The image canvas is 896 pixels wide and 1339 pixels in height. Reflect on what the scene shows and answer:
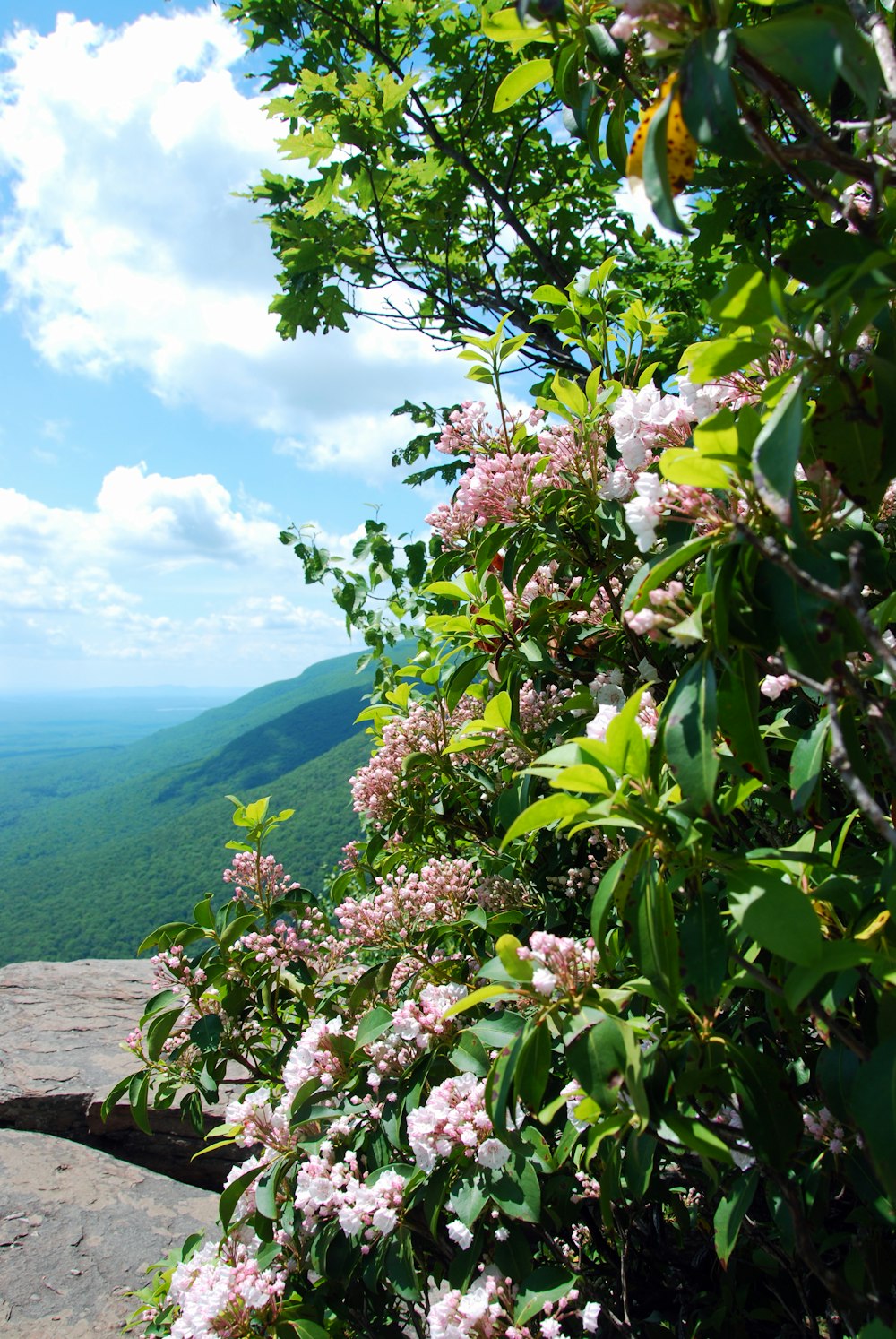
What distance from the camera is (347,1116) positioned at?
1.95 m

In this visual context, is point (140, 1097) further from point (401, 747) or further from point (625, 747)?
point (625, 747)

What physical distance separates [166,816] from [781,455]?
85925 mm

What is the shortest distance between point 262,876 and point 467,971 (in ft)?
3.30

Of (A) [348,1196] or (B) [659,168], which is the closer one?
(B) [659,168]

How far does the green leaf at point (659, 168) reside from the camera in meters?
0.87

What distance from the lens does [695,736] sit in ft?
3.02

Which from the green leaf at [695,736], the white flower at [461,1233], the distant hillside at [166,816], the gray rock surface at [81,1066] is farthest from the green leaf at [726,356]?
the distant hillside at [166,816]

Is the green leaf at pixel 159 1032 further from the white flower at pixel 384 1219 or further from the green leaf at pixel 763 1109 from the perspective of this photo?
the green leaf at pixel 763 1109

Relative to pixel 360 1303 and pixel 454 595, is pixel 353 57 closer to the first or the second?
pixel 454 595

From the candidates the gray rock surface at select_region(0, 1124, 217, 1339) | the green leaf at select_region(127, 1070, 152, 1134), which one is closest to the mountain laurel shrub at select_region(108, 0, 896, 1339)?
the green leaf at select_region(127, 1070, 152, 1134)

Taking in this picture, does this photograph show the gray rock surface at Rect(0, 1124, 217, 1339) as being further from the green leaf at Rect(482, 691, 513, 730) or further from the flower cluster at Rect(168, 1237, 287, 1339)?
the green leaf at Rect(482, 691, 513, 730)

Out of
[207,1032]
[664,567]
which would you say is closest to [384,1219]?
[207,1032]

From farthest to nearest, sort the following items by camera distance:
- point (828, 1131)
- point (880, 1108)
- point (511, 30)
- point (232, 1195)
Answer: point (232, 1195), point (828, 1131), point (511, 30), point (880, 1108)

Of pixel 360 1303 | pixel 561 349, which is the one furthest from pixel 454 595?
pixel 561 349
